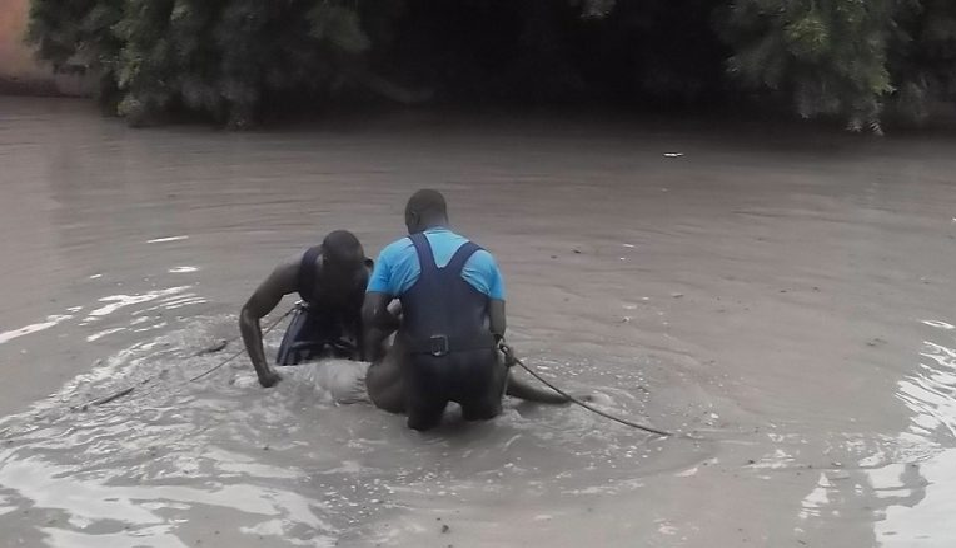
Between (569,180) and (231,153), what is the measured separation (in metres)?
4.41

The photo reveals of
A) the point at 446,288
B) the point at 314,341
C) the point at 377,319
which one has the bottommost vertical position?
the point at 314,341

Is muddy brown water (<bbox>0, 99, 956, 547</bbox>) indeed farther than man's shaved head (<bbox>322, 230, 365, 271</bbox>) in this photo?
No

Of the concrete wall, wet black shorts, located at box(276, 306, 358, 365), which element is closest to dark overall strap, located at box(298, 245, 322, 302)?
wet black shorts, located at box(276, 306, 358, 365)

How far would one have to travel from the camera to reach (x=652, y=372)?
6.36 metres

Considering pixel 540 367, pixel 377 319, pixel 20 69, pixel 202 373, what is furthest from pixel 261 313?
pixel 20 69

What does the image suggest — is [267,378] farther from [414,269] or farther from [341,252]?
[414,269]

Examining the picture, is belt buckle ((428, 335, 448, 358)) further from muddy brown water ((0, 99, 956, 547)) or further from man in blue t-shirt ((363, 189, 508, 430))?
muddy brown water ((0, 99, 956, 547))

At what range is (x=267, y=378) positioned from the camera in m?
6.11

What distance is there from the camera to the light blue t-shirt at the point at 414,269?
5320 mm

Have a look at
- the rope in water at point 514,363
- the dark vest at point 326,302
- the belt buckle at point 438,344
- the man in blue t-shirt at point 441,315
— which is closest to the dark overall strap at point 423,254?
the man in blue t-shirt at point 441,315

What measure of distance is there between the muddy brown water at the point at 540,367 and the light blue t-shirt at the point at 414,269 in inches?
29.1

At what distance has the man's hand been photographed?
610 centimetres

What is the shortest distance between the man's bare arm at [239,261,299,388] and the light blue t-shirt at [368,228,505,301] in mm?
926

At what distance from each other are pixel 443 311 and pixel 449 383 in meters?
0.34
